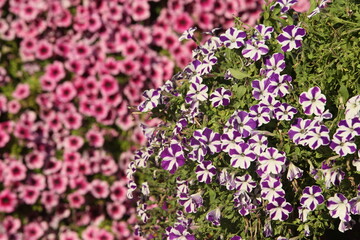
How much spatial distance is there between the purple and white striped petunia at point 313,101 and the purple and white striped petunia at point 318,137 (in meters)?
0.07

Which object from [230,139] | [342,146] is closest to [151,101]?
[230,139]

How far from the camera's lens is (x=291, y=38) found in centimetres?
203

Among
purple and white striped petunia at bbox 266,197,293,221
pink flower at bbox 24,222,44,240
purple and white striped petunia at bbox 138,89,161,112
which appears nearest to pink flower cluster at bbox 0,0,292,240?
pink flower at bbox 24,222,44,240

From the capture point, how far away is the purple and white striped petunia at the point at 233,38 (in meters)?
2.13

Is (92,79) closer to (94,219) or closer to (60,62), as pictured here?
(60,62)

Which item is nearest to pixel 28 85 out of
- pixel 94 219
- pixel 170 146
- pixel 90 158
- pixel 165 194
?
pixel 90 158

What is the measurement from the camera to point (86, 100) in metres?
3.83

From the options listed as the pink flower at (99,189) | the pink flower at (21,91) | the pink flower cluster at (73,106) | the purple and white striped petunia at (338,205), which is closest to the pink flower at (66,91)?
the pink flower cluster at (73,106)

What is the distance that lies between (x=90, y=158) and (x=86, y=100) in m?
0.39

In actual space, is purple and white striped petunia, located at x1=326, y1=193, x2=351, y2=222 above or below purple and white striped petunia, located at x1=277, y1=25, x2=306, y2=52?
below

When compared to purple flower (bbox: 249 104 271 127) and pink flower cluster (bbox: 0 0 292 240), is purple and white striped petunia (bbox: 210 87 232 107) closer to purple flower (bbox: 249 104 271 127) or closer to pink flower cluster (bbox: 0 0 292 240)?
purple flower (bbox: 249 104 271 127)

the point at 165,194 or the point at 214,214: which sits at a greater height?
the point at 214,214

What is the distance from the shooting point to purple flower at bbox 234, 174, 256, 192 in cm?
202

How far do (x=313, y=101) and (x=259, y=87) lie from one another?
0.21 m
